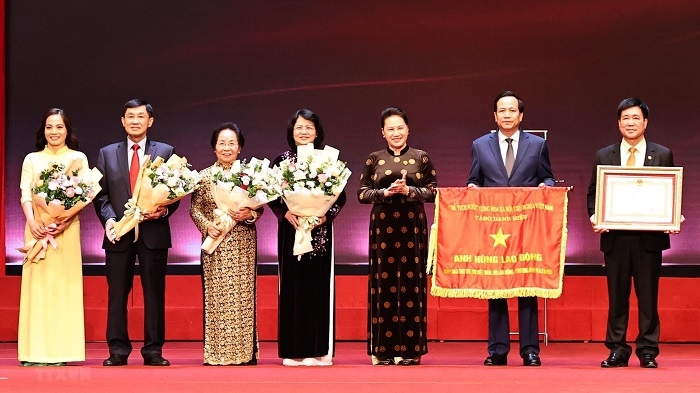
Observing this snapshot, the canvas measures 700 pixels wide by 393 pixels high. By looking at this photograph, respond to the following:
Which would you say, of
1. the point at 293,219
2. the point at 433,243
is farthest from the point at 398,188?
the point at 293,219

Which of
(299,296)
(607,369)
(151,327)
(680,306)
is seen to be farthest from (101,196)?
(680,306)

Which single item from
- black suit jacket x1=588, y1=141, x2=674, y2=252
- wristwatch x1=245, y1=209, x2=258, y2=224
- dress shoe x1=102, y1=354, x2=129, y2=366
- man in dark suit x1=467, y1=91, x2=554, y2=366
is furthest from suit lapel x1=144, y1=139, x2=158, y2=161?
black suit jacket x1=588, y1=141, x2=674, y2=252

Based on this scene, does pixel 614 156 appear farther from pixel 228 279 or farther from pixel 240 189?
pixel 228 279

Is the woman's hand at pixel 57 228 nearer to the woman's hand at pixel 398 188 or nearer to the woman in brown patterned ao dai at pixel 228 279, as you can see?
the woman in brown patterned ao dai at pixel 228 279

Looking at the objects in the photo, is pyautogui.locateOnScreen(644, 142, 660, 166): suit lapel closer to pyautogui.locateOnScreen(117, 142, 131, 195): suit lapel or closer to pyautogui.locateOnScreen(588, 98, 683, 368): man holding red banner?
pyautogui.locateOnScreen(588, 98, 683, 368): man holding red banner

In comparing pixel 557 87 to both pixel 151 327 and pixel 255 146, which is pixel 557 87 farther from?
pixel 151 327

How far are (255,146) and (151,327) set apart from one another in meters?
2.49

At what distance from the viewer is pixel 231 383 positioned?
477 cm

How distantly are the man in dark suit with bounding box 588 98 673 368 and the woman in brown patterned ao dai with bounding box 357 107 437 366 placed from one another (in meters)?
0.95

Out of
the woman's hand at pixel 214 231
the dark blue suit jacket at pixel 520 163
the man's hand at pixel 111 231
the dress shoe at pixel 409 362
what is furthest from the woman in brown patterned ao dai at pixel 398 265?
the man's hand at pixel 111 231

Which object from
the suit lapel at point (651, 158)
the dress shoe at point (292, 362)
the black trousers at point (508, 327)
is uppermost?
the suit lapel at point (651, 158)

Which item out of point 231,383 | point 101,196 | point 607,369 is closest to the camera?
point 231,383

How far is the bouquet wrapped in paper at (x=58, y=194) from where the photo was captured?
5.54 metres

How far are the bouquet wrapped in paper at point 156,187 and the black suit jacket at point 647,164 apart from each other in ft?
6.93
